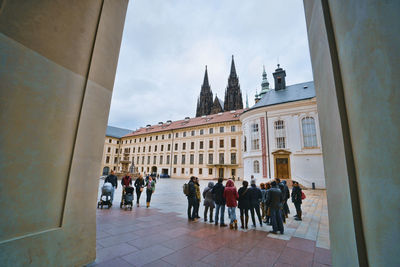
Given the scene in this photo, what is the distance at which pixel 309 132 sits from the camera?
21.2m

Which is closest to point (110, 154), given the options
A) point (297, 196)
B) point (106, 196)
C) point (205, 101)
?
point (205, 101)

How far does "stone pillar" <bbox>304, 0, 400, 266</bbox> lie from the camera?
3.69 feet

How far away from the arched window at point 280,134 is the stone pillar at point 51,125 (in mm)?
23021

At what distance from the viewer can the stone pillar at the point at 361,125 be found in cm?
112

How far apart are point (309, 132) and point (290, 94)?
6775 millimetres

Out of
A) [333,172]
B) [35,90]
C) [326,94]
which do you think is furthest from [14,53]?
[333,172]

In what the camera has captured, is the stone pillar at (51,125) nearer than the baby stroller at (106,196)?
Yes

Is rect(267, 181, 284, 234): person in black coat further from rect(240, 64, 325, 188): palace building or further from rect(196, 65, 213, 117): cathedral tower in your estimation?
rect(196, 65, 213, 117): cathedral tower

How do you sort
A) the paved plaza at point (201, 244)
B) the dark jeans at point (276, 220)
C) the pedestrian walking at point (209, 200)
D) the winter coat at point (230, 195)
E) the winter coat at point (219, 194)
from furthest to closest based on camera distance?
the pedestrian walking at point (209, 200), the winter coat at point (219, 194), the winter coat at point (230, 195), the dark jeans at point (276, 220), the paved plaza at point (201, 244)

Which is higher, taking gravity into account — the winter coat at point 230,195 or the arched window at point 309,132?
the arched window at point 309,132

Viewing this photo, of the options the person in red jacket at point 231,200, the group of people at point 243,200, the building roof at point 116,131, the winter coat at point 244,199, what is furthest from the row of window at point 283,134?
the building roof at point 116,131

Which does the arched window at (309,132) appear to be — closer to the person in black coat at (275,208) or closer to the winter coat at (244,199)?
the person in black coat at (275,208)

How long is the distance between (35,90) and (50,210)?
180 cm

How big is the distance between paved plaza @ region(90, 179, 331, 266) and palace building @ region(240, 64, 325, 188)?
1683cm
